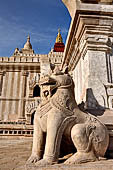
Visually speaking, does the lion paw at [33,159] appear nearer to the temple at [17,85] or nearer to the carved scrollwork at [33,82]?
the temple at [17,85]

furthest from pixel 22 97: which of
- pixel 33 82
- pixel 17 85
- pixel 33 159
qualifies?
pixel 33 159

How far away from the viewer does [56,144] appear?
2.00 metres

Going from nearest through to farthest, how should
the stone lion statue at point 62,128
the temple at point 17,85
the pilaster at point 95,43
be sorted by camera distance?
the stone lion statue at point 62,128 → the pilaster at point 95,43 → the temple at point 17,85

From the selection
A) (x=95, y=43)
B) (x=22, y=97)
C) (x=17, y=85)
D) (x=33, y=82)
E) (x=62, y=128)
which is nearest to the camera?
(x=62, y=128)

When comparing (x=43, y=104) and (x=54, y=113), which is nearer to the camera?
(x=54, y=113)

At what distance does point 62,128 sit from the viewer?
206 centimetres

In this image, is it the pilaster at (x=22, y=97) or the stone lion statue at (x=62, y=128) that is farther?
the pilaster at (x=22, y=97)

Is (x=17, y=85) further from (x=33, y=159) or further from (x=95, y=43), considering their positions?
(x=33, y=159)

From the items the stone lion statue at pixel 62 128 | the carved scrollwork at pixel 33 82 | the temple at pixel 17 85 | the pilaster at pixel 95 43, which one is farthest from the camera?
the carved scrollwork at pixel 33 82

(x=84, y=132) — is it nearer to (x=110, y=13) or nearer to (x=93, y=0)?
(x=110, y=13)

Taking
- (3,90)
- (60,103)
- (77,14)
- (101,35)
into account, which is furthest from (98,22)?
(3,90)

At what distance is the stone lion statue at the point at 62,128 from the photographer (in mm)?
2004

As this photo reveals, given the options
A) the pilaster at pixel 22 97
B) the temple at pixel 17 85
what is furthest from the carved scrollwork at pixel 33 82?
the pilaster at pixel 22 97

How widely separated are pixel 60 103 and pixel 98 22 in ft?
6.90
